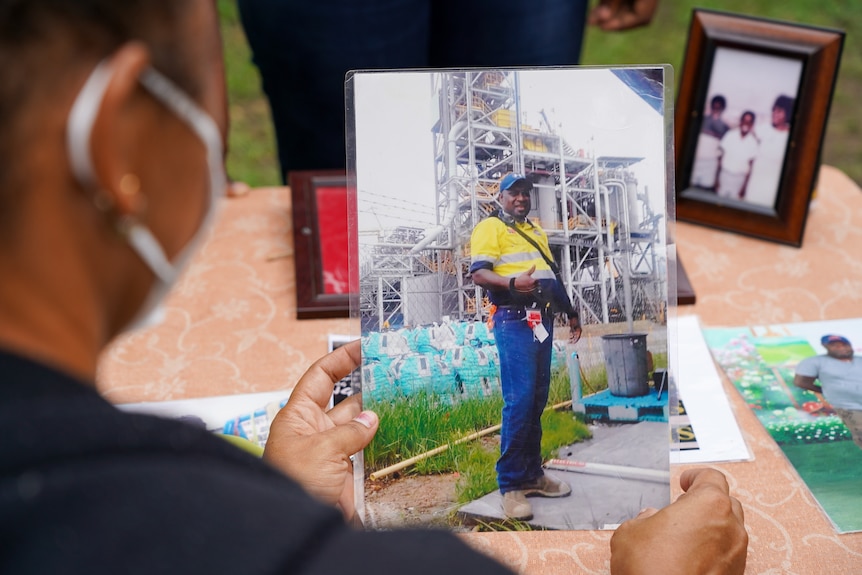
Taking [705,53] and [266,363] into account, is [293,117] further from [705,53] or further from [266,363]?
[705,53]

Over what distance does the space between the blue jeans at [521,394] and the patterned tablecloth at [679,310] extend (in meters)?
0.07

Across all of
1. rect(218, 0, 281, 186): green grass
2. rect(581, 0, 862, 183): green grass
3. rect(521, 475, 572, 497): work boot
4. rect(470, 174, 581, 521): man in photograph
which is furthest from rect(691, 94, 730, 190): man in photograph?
rect(581, 0, 862, 183): green grass

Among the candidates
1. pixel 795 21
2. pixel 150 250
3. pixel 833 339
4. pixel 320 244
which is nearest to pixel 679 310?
pixel 833 339

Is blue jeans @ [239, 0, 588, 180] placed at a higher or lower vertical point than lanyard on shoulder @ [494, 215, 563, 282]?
higher

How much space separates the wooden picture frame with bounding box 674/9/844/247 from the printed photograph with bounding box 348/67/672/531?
0.51m

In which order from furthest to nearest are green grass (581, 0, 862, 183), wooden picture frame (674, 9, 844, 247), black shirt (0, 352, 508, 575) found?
green grass (581, 0, 862, 183), wooden picture frame (674, 9, 844, 247), black shirt (0, 352, 508, 575)

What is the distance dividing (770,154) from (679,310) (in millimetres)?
333

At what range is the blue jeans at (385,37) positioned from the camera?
1.43m

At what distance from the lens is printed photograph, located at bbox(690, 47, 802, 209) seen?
1.28 m

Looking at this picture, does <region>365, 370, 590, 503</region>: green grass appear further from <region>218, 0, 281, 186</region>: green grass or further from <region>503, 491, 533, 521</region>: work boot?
<region>218, 0, 281, 186</region>: green grass

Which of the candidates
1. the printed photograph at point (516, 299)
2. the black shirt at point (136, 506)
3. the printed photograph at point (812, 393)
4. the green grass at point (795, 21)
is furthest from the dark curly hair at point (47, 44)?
the green grass at point (795, 21)

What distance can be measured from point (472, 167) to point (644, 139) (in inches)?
7.5

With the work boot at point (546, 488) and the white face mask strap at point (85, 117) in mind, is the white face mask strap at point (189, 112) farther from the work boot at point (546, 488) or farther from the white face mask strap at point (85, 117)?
the work boot at point (546, 488)

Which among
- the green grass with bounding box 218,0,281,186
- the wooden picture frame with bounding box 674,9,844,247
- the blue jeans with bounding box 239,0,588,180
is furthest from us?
Result: the green grass with bounding box 218,0,281,186
